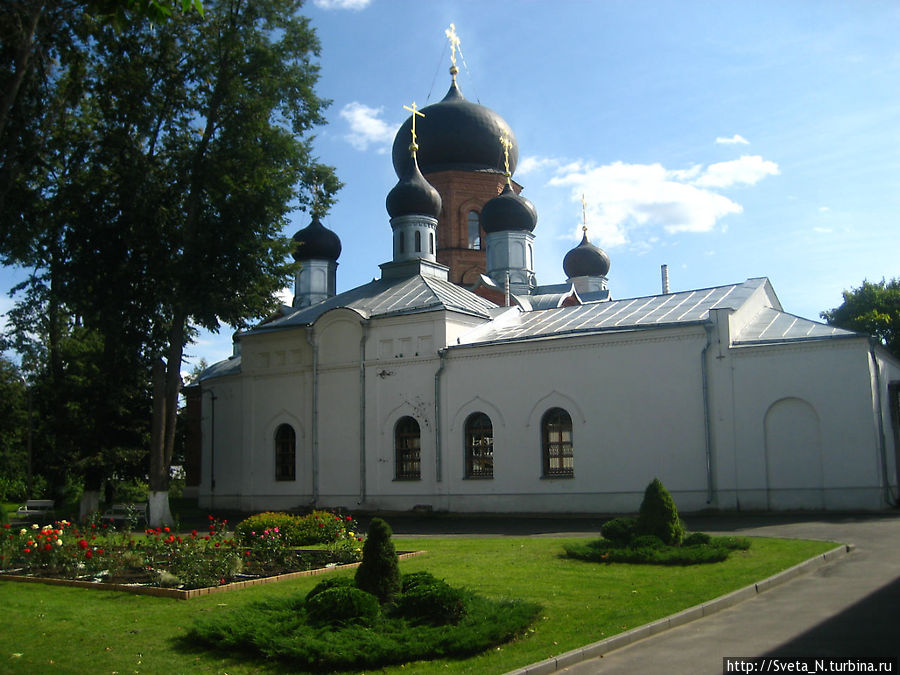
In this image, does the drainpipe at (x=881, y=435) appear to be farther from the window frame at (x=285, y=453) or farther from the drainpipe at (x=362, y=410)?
the window frame at (x=285, y=453)

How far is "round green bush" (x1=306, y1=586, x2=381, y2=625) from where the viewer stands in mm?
7235

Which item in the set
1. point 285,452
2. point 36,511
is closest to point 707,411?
point 285,452

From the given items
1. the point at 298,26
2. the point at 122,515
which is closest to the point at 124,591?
the point at 122,515

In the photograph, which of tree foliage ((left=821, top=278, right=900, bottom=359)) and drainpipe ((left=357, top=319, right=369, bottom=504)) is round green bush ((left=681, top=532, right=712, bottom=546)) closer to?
drainpipe ((left=357, top=319, right=369, bottom=504))

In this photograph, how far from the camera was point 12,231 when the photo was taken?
18969 millimetres

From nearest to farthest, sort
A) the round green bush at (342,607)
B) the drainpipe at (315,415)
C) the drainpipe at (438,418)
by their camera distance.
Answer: the round green bush at (342,607) → the drainpipe at (438,418) → the drainpipe at (315,415)

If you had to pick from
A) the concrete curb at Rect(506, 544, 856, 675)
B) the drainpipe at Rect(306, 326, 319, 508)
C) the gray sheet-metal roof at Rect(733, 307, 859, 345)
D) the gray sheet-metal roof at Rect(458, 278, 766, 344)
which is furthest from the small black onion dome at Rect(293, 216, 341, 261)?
the concrete curb at Rect(506, 544, 856, 675)

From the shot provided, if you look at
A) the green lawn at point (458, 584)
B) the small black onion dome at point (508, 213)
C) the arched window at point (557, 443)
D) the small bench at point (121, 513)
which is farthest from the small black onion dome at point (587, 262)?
the green lawn at point (458, 584)

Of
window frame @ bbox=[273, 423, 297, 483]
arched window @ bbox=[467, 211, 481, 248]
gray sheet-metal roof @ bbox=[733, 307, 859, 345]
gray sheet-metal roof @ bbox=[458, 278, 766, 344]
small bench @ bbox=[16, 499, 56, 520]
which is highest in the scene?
arched window @ bbox=[467, 211, 481, 248]

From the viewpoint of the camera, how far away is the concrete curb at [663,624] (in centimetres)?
619

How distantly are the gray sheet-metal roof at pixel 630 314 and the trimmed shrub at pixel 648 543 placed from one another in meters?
8.59

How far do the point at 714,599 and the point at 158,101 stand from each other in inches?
709

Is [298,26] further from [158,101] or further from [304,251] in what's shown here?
[304,251]

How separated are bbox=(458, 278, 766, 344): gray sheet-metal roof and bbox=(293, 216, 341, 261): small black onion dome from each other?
13.3 meters
